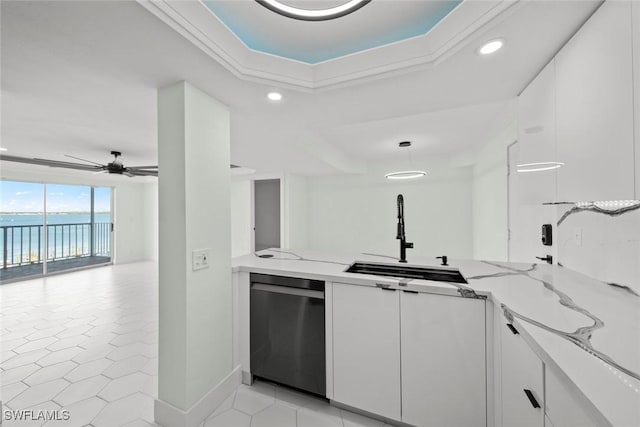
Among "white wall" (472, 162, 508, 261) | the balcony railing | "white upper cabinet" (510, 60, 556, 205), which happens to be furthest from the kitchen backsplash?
the balcony railing

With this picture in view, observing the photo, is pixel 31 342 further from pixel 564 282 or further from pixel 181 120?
pixel 564 282

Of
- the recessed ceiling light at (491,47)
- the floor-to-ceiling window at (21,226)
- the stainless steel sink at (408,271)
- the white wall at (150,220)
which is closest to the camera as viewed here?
the recessed ceiling light at (491,47)

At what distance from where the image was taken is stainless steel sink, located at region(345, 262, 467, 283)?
1.71m

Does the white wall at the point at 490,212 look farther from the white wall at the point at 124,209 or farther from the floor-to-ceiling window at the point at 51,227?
the floor-to-ceiling window at the point at 51,227

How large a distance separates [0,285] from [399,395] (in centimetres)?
716

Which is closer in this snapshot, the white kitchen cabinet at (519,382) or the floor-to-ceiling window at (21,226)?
the white kitchen cabinet at (519,382)

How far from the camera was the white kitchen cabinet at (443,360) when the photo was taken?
130cm

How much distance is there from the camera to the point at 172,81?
1554 mm

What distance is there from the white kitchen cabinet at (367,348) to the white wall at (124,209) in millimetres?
7004

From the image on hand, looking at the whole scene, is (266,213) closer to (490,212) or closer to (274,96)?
(274,96)

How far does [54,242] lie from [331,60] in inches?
319

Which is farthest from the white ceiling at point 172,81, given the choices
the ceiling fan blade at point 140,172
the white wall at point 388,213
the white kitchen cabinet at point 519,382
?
the white wall at point 388,213

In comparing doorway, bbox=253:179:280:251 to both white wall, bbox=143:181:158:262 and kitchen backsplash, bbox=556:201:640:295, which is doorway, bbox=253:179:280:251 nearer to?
white wall, bbox=143:181:158:262

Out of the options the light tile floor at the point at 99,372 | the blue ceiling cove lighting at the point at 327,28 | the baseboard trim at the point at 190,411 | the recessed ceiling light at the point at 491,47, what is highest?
the blue ceiling cove lighting at the point at 327,28
